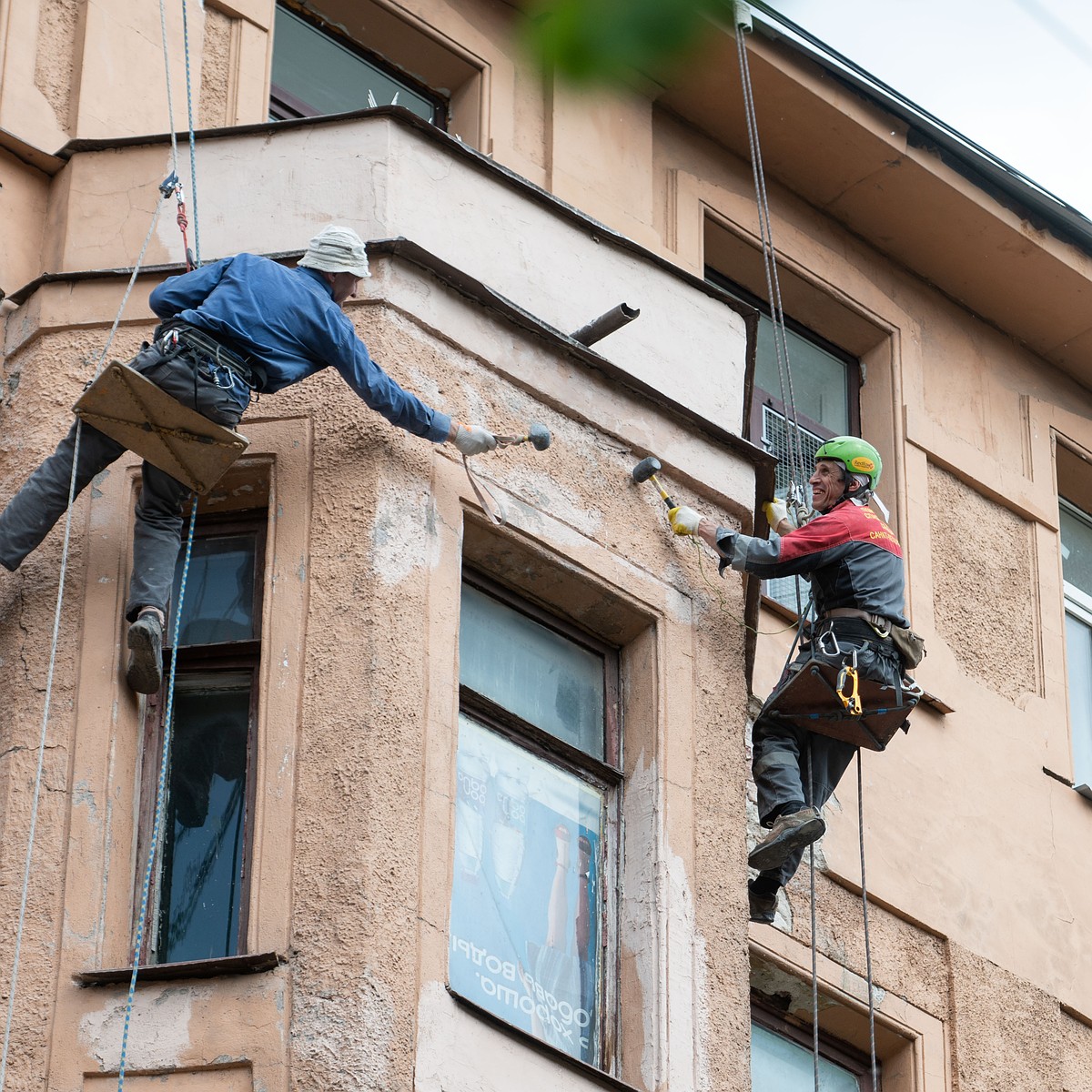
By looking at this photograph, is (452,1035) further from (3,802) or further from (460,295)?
(460,295)

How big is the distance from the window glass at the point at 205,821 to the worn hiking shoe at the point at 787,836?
7.37ft

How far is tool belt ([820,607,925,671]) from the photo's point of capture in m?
10.5

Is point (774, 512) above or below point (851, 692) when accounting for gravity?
above

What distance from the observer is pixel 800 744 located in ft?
35.4

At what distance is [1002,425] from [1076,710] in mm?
1640

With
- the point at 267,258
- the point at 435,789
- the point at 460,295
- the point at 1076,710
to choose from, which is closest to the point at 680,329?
the point at 460,295

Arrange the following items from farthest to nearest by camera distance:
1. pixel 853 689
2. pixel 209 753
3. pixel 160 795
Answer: pixel 853 689
pixel 209 753
pixel 160 795

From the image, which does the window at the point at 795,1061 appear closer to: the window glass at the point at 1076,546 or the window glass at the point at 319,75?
the window glass at the point at 1076,546

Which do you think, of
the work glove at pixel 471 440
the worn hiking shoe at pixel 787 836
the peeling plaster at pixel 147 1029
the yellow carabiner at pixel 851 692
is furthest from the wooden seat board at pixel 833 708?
the peeling plaster at pixel 147 1029

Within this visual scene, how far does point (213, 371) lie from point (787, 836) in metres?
2.94

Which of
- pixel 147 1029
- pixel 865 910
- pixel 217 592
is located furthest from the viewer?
pixel 865 910

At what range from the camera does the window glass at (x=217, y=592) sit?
368 inches

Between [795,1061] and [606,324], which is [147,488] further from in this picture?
[795,1061]

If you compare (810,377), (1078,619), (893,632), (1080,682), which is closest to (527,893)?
(893,632)
